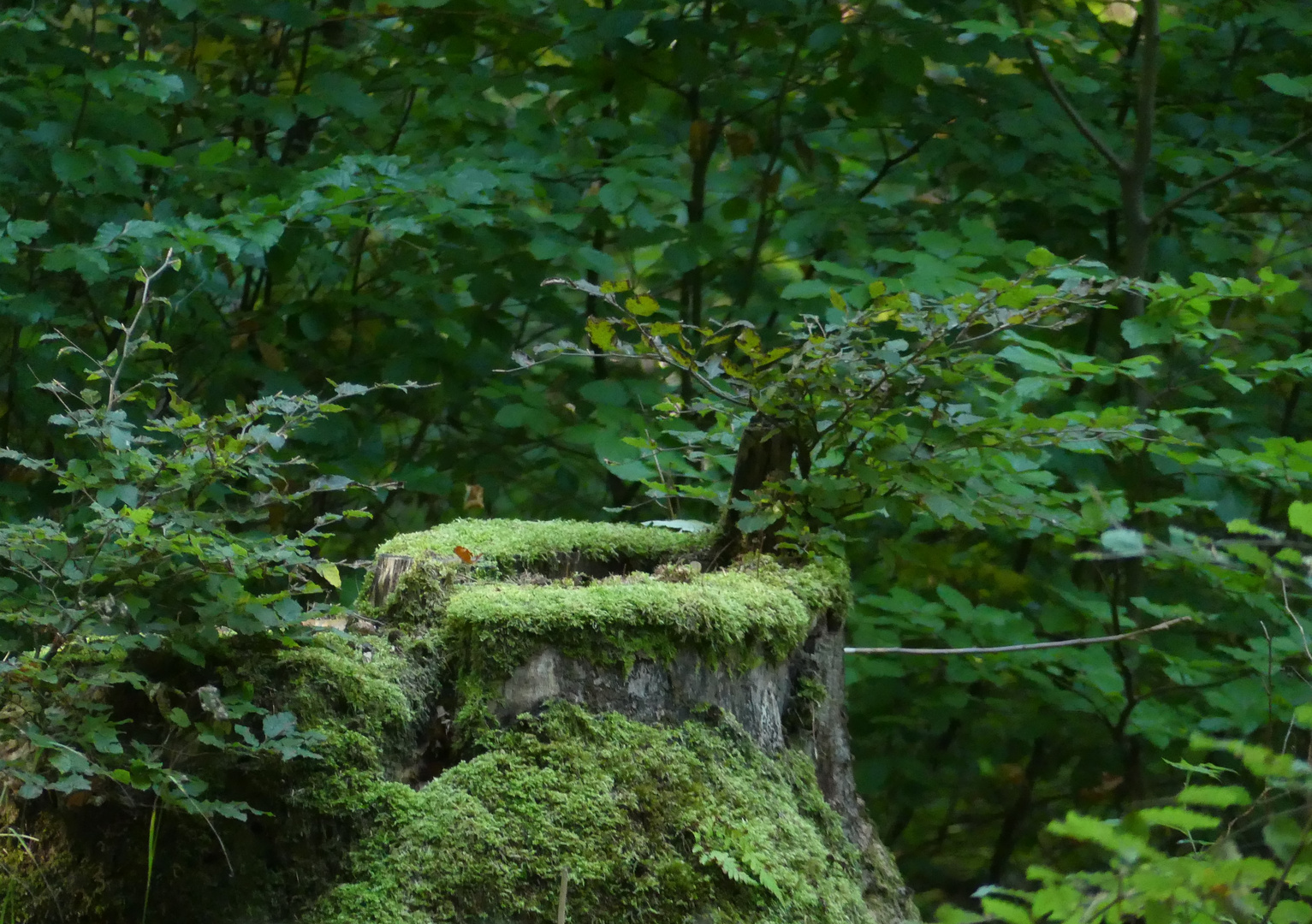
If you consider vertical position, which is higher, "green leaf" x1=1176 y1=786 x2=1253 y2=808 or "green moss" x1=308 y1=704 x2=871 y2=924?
"green leaf" x1=1176 y1=786 x2=1253 y2=808

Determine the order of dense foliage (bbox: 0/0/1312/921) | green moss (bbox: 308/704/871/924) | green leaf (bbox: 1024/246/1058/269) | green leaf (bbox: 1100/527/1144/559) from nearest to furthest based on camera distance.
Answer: green leaf (bbox: 1100/527/1144/559) → green moss (bbox: 308/704/871/924) → green leaf (bbox: 1024/246/1058/269) → dense foliage (bbox: 0/0/1312/921)

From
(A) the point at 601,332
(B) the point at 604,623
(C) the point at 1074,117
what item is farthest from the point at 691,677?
(C) the point at 1074,117

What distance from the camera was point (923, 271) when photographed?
393 centimetres

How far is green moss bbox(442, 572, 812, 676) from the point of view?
2162 millimetres

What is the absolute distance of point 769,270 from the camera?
6.11 metres

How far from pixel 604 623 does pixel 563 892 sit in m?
0.51

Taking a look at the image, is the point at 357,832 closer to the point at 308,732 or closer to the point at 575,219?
the point at 308,732

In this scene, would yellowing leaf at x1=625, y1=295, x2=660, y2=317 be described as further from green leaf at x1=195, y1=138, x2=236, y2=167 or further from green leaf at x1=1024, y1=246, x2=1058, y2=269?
green leaf at x1=195, y1=138, x2=236, y2=167

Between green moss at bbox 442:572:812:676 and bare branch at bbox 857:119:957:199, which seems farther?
bare branch at bbox 857:119:957:199

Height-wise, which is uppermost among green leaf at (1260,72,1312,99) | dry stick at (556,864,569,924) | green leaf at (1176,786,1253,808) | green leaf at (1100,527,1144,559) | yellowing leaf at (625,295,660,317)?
green leaf at (1260,72,1312,99)

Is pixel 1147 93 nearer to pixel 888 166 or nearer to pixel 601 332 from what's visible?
pixel 888 166

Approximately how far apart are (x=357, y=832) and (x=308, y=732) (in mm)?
236

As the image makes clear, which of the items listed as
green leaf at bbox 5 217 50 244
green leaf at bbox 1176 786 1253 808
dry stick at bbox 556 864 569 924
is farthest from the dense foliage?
green leaf at bbox 1176 786 1253 808

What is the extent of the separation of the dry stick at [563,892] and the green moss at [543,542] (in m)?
0.96
